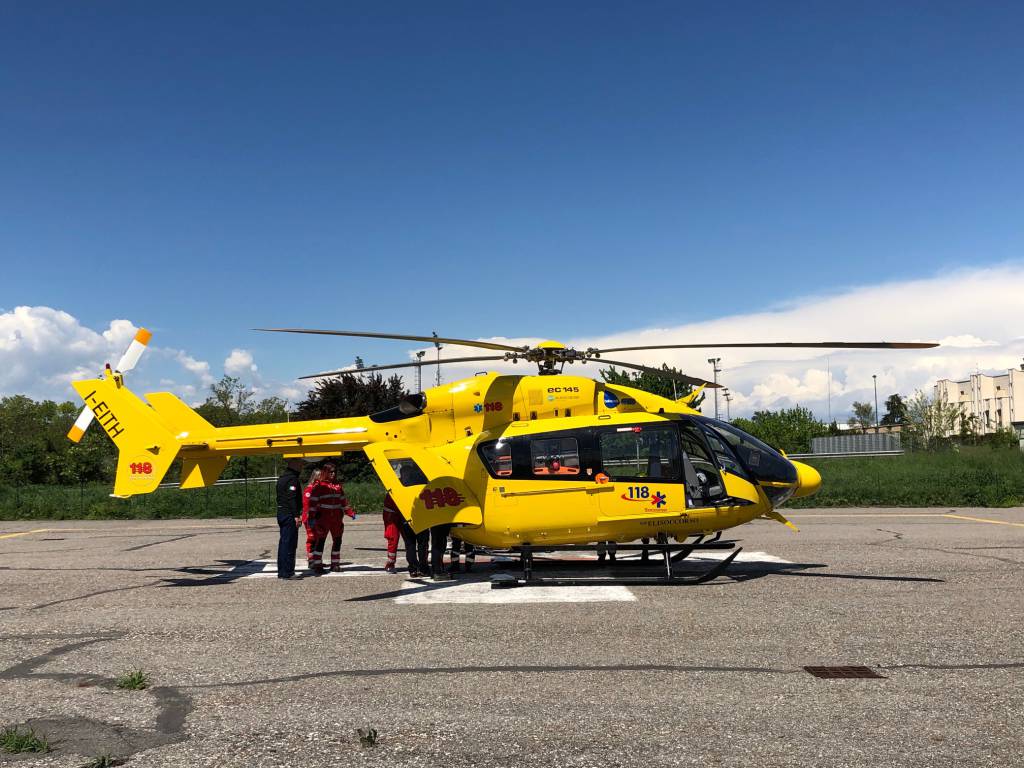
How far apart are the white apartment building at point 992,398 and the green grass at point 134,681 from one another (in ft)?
434

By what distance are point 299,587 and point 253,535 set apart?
29.2ft

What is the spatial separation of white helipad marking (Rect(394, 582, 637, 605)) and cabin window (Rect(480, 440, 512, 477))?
172 centimetres

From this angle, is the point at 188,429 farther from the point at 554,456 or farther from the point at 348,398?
the point at 348,398

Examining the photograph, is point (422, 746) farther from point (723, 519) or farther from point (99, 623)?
point (723, 519)

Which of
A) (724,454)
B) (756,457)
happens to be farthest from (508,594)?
(756,457)

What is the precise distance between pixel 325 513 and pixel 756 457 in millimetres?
7236

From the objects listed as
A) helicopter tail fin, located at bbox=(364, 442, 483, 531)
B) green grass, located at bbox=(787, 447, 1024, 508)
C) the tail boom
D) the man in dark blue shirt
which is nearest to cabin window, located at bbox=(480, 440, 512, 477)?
helicopter tail fin, located at bbox=(364, 442, 483, 531)

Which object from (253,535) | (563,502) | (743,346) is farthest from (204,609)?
(253,535)

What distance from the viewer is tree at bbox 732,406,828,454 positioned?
67.9 meters

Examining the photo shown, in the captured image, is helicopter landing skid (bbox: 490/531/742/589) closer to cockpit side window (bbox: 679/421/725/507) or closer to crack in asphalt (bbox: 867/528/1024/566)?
cockpit side window (bbox: 679/421/725/507)

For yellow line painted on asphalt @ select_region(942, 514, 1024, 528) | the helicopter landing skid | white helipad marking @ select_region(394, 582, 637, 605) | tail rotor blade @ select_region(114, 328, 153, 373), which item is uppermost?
tail rotor blade @ select_region(114, 328, 153, 373)

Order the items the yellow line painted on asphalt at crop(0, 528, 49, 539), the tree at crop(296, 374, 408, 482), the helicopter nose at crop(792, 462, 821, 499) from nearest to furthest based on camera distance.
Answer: the helicopter nose at crop(792, 462, 821, 499) → the yellow line painted on asphalt at crop(0, 528, 49, 539) → the tree at crop(296, 374, 408, 482)

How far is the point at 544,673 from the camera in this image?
243 inches

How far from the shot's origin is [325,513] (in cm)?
1229
